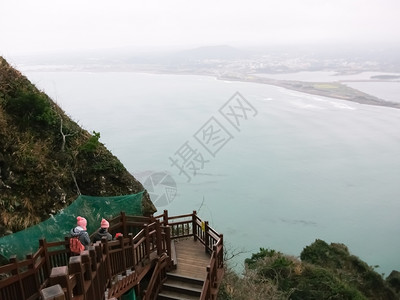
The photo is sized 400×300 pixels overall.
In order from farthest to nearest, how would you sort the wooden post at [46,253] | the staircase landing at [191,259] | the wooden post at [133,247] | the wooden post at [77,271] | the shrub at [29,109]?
the shrub at [29,109], the staircase landing at [191,259], the wooden post at [133,247], the wooden post at [46,253], the wooden post at [77,271]

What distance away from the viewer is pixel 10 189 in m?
7.15

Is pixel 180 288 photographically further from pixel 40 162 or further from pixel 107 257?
pixel 40 162


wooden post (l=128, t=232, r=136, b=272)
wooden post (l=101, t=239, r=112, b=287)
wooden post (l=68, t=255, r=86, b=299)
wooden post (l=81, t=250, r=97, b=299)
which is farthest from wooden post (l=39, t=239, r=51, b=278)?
wooden post (l=68, t=255, r=86, b=299)

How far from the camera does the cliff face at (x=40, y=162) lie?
7.20 m

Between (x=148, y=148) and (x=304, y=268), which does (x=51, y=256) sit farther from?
(x=148, y=148)

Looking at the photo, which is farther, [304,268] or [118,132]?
[118,132]

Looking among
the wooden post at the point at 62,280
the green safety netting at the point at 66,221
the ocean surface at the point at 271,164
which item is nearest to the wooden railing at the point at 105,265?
the wooden post at the point at 62,280

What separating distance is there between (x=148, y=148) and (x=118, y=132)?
934cm

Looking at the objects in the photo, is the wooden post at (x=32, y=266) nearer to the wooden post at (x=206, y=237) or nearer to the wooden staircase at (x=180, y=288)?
the wooden staircase at (x=180, y=288)

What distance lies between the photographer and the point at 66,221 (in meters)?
6.45

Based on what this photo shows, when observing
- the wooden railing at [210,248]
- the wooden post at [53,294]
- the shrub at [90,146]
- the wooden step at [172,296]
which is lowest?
the wooden step at [172,296]

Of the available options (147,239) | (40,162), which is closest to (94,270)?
(147,239)

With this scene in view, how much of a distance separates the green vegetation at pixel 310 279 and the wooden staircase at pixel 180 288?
1832 mm

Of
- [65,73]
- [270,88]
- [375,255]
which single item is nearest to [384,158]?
[375,255]
